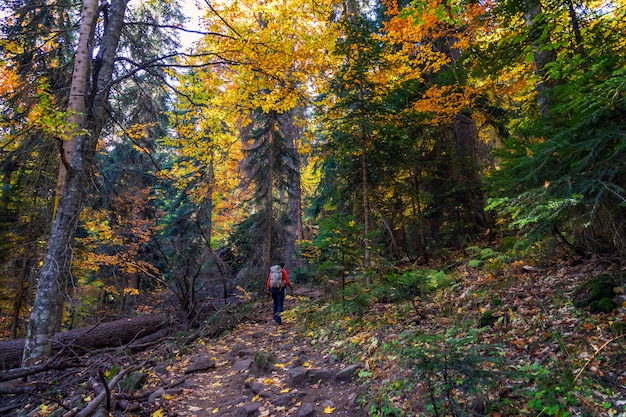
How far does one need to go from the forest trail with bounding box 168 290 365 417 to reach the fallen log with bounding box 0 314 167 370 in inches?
102

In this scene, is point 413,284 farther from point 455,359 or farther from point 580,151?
point 580,151

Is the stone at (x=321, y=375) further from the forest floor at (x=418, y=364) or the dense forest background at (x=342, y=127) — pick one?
the dense forest background at (x=342, y=127)

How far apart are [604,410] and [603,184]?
6.97ft

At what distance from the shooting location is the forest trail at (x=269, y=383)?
4242 mm

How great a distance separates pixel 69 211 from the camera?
6250 mm

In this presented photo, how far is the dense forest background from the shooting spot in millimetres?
4199

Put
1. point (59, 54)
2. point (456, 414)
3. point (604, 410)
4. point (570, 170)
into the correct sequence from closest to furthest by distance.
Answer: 1. point (604, 410)
2. point (456, 414)
3. point (570, 170)
4. point (59, 54)

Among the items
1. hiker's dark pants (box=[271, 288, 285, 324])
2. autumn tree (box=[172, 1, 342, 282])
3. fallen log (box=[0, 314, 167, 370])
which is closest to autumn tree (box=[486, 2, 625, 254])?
autumn tree (box=[172, 1, 342, 282])

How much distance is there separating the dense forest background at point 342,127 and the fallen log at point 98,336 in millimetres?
852

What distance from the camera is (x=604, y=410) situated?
266 centimetres

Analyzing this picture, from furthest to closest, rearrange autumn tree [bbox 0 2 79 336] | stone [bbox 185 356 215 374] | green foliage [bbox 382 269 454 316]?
autumn tree [bbox 0 2 79 336] → stone [bbox 185 356 215 374] → green foliage [bbox 382 269 454 316]

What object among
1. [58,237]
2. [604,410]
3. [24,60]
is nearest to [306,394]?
[604,410]

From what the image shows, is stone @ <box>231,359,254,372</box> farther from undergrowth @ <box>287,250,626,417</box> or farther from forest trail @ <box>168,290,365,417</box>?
undergrowth @ <box>287,250,626,417</box>

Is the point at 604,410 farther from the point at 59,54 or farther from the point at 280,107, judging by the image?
the point at 59,54
